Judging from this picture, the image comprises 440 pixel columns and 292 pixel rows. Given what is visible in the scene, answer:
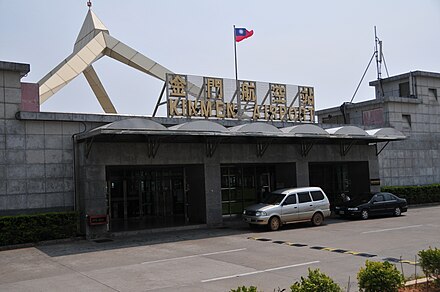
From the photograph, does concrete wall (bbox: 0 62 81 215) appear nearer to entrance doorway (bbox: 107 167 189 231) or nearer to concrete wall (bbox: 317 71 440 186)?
entrance doorway (bbox: 107 167 189 231)

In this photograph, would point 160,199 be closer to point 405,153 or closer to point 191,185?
point 191,185

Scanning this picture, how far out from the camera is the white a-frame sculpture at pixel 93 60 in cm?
3266

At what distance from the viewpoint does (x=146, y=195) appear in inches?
1080

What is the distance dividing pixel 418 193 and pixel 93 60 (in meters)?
24.9

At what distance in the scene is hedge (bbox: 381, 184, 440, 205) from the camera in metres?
30.1

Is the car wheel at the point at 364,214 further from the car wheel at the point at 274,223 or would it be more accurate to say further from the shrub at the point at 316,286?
the shrub at the point at 316,286

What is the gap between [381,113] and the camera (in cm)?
3278

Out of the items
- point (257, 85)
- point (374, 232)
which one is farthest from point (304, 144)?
point (374, 232)

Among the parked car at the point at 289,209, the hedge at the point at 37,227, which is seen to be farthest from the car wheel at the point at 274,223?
the hedge at the point at 37,227

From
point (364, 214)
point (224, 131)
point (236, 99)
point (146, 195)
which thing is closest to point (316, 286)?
point (224, 131)

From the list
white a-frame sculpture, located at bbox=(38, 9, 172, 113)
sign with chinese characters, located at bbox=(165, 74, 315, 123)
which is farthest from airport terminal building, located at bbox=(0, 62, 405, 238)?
white a-frame sculpture, located at bbox=(38, 9, 172, 113)

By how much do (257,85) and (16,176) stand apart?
43.4 feet

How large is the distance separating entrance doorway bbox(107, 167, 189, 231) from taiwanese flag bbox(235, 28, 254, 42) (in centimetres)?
898

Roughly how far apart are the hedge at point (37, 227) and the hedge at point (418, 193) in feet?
64.2
